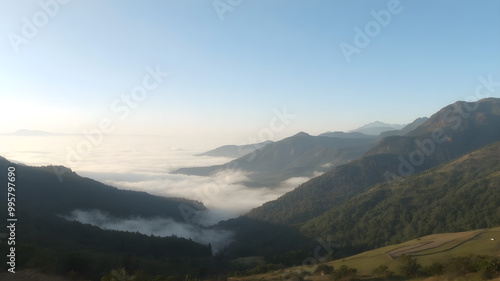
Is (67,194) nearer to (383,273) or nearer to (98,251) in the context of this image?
(98,251)

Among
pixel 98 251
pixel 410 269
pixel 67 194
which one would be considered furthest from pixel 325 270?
pixel 67 194

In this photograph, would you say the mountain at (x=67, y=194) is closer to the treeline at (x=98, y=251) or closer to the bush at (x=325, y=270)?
the treeline at (x=98, y=251)

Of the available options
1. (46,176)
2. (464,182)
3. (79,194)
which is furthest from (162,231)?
(464,182)

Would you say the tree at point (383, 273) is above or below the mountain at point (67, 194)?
below

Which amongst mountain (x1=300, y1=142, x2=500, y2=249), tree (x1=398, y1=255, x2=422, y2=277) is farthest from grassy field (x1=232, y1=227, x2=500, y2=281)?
mountain (x1=300, y1=142, x2=500, y2=249)

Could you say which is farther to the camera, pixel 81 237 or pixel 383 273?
pixel 81 237

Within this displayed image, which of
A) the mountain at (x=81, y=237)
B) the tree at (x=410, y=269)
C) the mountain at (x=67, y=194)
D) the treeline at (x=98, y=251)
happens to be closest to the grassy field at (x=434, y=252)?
the tree at (x=410, y=269)

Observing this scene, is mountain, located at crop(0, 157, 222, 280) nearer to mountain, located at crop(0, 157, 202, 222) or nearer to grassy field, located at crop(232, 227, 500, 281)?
mountain, located at crop(0, 157, 202, 222)

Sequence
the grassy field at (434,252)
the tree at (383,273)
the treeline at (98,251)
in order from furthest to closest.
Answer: the grassy field at (434,252), the treeline at (98,251), the tree at (383,273)

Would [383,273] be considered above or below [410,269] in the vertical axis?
below

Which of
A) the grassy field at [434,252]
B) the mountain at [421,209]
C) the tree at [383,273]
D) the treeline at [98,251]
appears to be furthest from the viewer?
the mountain at [421,209]

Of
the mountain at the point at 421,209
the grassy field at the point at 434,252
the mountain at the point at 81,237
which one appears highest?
the mountain at the point at 81,237

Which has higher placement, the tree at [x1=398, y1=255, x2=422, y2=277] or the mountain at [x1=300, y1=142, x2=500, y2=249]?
the tree at [x1=398, y1=255, x2=422, y2=277]

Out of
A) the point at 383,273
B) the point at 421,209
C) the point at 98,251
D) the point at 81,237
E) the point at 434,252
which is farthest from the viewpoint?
the point at 421,209
